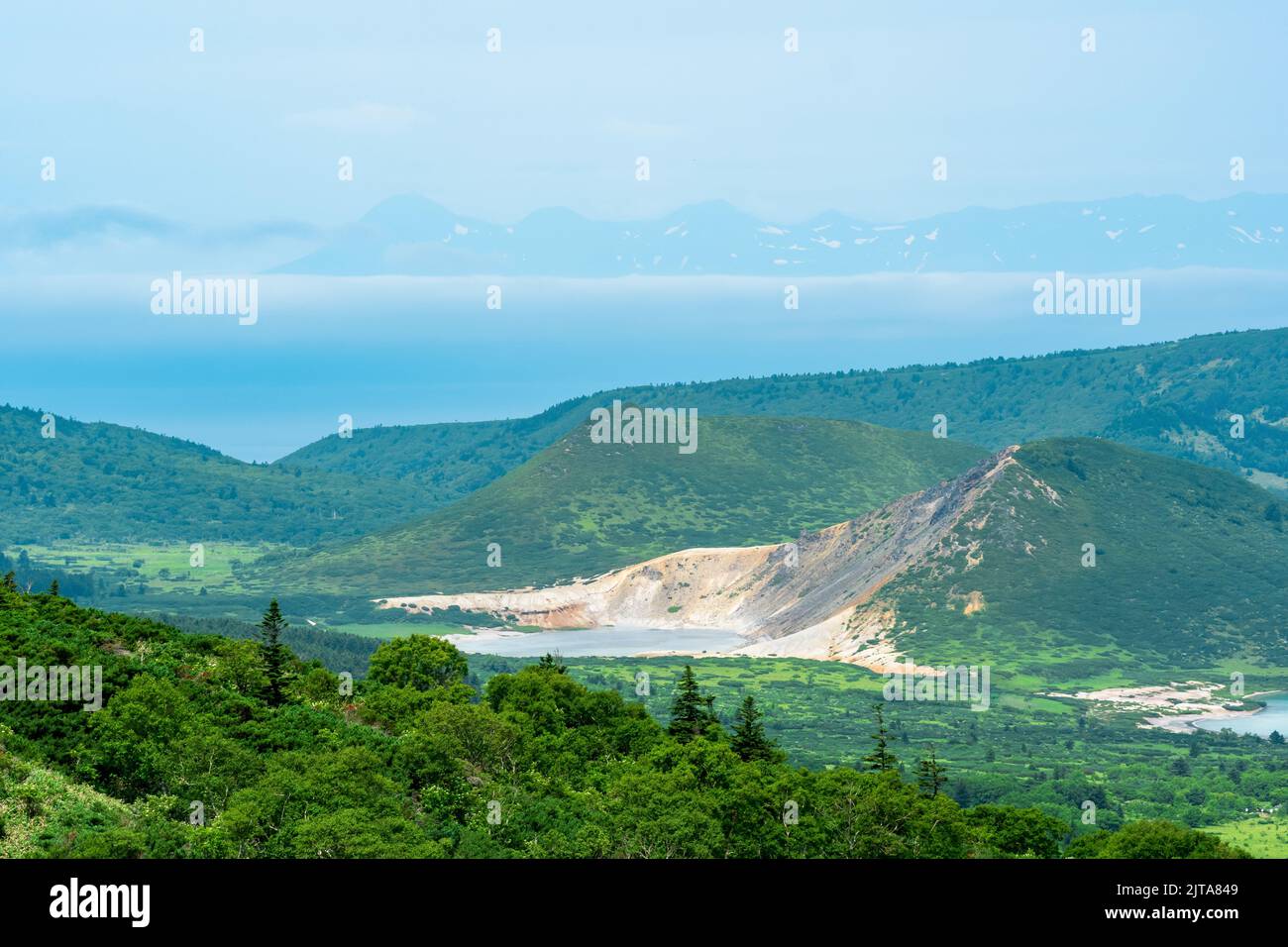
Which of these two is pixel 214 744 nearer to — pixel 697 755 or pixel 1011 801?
pixel 697 755

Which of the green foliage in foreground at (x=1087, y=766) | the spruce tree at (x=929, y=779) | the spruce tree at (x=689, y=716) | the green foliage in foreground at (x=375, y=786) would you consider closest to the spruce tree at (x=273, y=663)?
the green foliage in foreground at (x=375, y=786)

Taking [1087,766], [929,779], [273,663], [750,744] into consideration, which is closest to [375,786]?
[273,663]

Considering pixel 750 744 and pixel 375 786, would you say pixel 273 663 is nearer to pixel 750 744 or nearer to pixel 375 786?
pixel 375 786

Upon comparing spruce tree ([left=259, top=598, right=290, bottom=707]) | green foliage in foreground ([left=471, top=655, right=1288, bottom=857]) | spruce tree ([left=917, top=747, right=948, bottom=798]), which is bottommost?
green foliage in foreground ([left=471, top=655, right=1288, bottom=857])

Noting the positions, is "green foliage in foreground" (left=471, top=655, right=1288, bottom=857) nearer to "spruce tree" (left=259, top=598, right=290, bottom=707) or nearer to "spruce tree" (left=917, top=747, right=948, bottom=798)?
"spruce tree" (left=917, top=747, right=948, bottom=798)

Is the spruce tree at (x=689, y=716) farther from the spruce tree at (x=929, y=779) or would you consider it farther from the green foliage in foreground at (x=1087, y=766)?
the spruce tree at (x=929, y=779)

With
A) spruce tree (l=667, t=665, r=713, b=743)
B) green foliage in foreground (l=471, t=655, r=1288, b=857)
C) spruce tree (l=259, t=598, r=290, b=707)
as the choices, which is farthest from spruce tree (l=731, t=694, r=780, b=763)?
spruce tree (l=259, t=598, r=290, b=707)

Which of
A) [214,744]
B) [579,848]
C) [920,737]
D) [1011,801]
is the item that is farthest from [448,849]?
[920,737]
